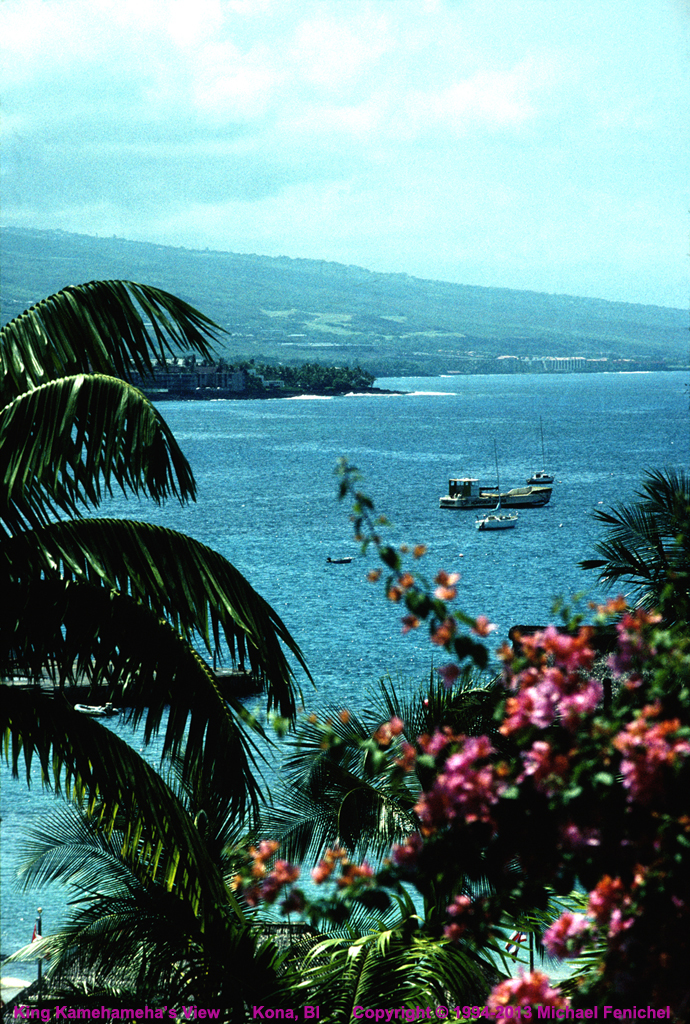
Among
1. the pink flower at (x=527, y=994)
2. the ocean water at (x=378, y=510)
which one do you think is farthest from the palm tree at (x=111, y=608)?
the ocean water at (x=378, y=510)

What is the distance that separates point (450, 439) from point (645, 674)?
17386 cm

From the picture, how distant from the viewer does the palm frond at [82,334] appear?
6734 mm

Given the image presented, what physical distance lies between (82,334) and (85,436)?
0.87m

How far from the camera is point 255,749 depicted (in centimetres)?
732

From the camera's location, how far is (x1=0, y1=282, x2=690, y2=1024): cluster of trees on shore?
358 centimetres

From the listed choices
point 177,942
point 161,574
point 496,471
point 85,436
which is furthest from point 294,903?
point 496,471

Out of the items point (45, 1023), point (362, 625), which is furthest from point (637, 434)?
point (45, 1023)

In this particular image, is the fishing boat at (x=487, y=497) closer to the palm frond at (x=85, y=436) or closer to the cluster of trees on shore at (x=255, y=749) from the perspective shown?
the cluster of trees on shore at (x=255, y=749)

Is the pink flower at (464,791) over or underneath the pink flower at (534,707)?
underneath

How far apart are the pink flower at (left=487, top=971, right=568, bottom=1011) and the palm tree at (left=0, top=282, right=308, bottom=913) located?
212 centimetres

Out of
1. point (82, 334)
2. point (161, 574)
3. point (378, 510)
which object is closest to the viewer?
point (161, 574)

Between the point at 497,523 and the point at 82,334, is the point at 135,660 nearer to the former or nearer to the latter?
the point at 82,334

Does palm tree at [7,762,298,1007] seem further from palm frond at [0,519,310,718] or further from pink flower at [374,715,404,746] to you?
pink flower at [374,715,404,746]

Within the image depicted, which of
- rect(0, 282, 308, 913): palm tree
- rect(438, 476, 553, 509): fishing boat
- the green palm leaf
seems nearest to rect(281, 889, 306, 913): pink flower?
rect(0, 282, 308, 913): palm tree
